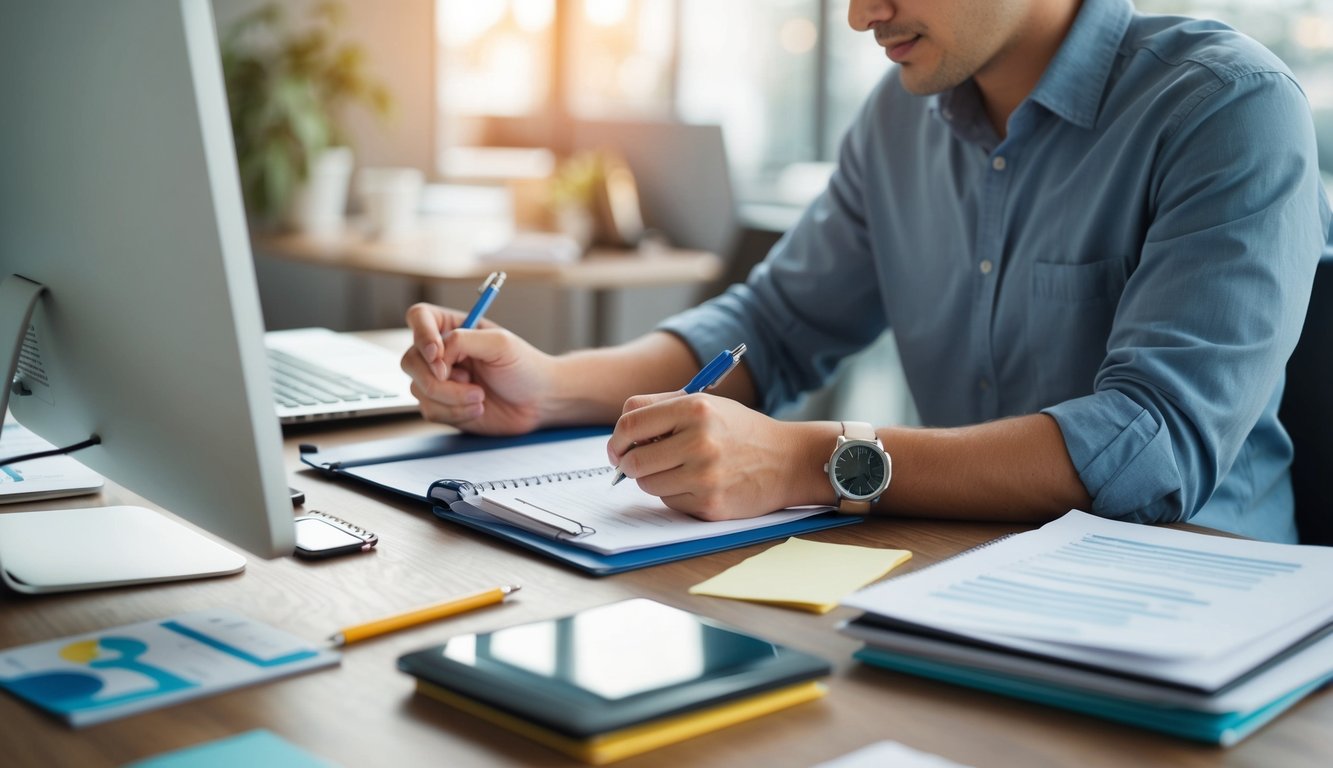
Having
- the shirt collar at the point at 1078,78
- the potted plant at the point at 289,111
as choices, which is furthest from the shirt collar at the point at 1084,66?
the potted plant at the point at 289,111

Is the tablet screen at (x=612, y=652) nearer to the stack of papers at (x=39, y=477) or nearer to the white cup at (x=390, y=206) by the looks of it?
the stack of papers at (x=39, y=477)

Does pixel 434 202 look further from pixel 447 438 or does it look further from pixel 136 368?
pixel 136 368

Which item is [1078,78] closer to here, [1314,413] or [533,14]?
[1314,413]

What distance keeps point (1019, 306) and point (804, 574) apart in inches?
25.4

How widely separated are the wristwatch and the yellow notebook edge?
354 mm

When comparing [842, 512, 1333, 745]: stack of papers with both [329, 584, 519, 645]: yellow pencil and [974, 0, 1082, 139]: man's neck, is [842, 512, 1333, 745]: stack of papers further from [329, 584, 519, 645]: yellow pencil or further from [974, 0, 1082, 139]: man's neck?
[974, 0, 1082, 139]: man's neck

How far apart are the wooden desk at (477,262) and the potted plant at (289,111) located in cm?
11

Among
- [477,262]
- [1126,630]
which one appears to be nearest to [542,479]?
[1126,630]

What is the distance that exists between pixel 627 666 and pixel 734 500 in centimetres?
34

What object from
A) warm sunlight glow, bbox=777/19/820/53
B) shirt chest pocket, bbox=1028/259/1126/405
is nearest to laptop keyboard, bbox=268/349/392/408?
shirt chest pocket, bbox=1028/259/1126/405

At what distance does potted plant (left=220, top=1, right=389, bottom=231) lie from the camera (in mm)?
3609

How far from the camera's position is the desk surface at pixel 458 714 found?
0.61m

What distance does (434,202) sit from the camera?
155 inches

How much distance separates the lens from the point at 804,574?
0.88 metres
